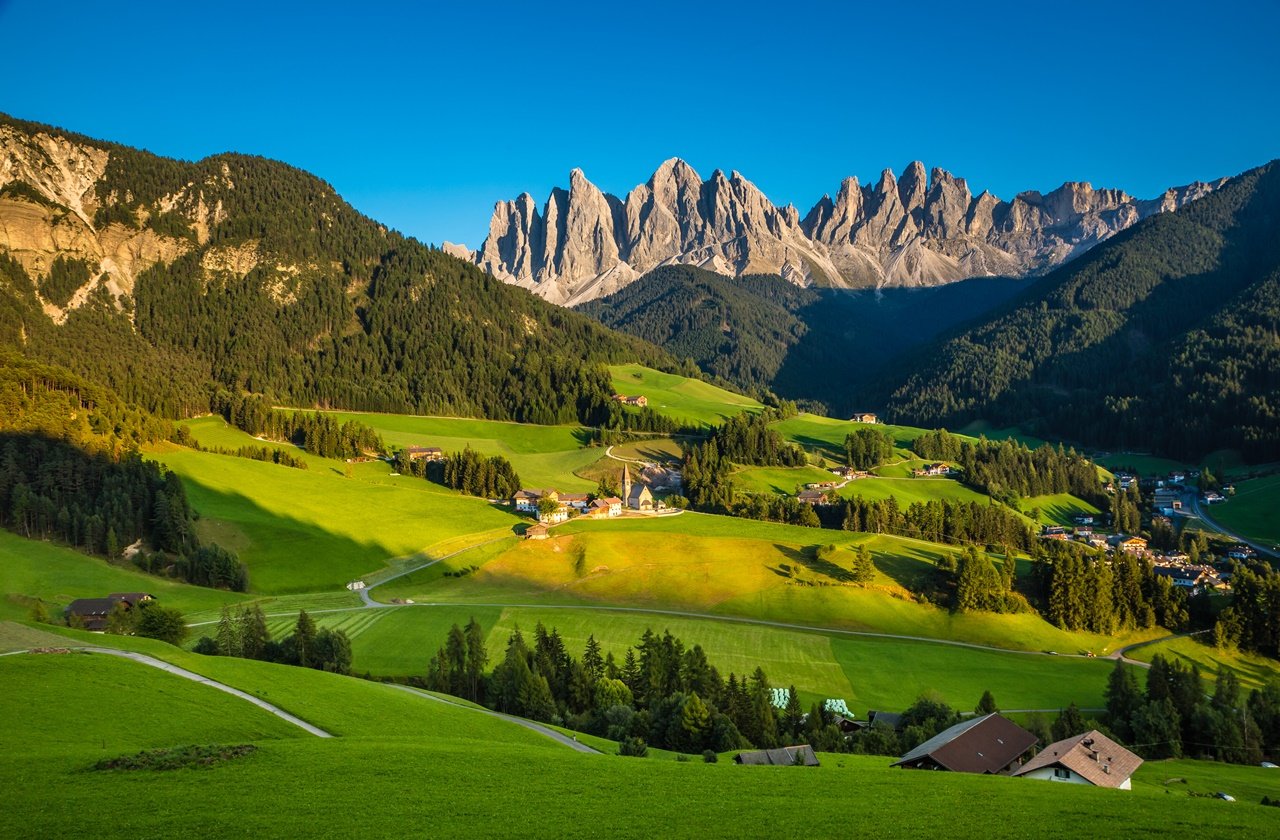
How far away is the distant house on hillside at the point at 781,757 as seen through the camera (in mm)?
45250

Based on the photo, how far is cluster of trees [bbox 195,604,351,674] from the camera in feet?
218

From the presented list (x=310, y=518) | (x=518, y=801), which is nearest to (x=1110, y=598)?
(x=518, y=801)

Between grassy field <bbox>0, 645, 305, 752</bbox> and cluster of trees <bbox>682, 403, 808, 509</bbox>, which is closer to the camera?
grassy field <bbox>0, 645, 305, 752</bbox>

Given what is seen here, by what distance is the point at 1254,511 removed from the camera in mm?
171500

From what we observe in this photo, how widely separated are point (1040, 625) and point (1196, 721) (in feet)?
112

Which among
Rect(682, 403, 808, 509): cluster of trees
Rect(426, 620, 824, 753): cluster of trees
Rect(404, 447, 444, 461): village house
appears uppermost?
Rect(682, 403, 808, 509): cluster of trees

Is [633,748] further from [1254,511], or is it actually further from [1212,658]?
[1254,511]

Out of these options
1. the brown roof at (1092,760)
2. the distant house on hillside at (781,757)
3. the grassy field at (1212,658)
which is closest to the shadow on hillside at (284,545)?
the distant house on hillside at (781,757)

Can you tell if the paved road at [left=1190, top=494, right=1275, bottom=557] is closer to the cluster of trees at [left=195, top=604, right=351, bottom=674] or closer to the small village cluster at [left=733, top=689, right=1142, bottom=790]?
the small village cluster at [left=733, top=689, right=1142, bottom=790]

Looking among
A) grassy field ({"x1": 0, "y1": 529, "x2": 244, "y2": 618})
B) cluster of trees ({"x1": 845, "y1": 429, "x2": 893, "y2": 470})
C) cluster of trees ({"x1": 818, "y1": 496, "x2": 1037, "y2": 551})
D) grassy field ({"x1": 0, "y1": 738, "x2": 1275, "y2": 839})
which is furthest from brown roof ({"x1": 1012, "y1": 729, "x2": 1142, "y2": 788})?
cluster of trees ({"x1": 845, "y1": 429, "x2": 893, "y2": 470})

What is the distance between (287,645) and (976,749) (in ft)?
172

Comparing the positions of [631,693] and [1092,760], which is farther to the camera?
[631,693]

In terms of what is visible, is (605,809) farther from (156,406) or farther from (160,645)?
(156,406)

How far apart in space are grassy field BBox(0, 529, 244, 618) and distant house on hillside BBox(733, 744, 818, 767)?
215 feet
